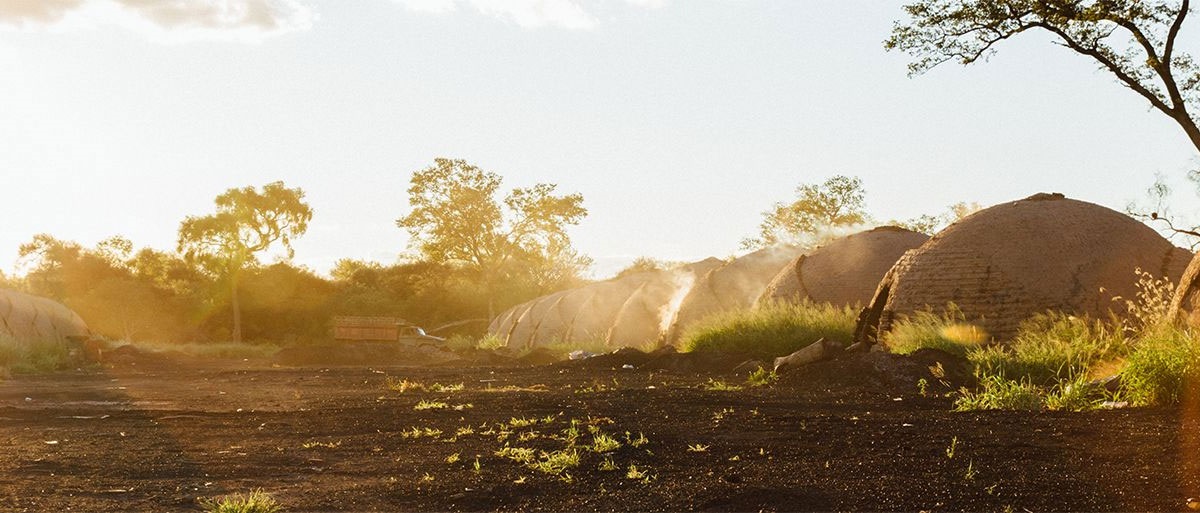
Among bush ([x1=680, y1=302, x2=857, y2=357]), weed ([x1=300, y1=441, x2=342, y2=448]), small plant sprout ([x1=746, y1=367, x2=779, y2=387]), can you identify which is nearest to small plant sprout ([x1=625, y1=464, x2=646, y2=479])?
weed ([x1=300, y1=441, x2=342, y2=448])

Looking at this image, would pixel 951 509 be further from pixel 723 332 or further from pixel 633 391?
pixel 723 332

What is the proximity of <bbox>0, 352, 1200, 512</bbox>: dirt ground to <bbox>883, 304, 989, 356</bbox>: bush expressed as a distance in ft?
4.00

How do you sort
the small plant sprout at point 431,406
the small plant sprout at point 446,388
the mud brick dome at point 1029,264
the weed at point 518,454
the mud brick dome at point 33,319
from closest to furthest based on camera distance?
the weed at point 518,454, the small plant sprout at point 431,406, the small plant sprout at point 446,388, the mud brick dome at point 1029,264, the mud brick dome at point 33,319

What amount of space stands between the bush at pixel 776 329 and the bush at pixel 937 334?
2.26 m

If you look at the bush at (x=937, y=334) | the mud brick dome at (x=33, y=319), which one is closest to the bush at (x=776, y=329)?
the bush at (x=937, y=334)

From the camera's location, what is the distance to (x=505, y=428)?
8.91 metres

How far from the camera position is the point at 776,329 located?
18.2m

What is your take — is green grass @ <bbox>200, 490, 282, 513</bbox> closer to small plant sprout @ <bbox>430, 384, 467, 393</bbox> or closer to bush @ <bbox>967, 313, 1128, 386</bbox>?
bush @ <bbox>967, 313, 1128, 386</bbox>

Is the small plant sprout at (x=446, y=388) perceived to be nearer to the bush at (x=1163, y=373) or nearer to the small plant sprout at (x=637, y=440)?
the small plant sprout at (x=637, y=440)

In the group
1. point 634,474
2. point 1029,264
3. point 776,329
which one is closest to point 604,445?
point 634,474

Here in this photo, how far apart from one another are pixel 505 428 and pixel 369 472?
7.00ft

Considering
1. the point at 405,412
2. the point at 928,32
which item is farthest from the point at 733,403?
the point at 928,32

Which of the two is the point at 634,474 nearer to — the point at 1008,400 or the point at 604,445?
the point at 604,445

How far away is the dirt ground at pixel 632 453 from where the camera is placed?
17.6 ft
